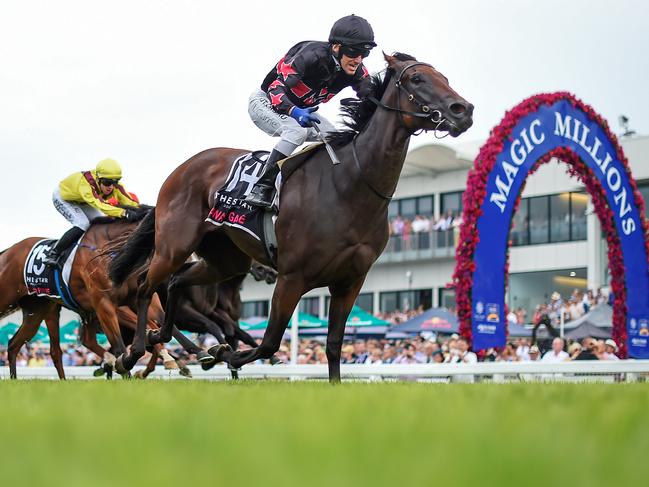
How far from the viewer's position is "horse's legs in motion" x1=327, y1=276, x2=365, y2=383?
20.1ft

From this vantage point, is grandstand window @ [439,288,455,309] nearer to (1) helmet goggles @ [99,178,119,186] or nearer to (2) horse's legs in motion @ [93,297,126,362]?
(1) helmet goggles @ [99,178,119,186]

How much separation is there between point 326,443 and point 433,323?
18.1 m

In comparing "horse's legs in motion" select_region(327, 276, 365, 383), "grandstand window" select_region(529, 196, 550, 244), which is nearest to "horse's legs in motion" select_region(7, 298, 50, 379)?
"horse's legs in motion" select_region(327, 276, 365, 383)

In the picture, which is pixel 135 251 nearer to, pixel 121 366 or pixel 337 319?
pixel 121 366

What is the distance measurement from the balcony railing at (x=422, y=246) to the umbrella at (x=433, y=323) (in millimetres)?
14640

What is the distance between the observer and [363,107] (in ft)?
20.6

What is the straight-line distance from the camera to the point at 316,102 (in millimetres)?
6719

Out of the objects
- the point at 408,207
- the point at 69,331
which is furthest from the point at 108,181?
the point at 408,207

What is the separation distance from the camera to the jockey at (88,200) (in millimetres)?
9445

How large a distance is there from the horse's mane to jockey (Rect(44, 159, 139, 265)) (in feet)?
12.2

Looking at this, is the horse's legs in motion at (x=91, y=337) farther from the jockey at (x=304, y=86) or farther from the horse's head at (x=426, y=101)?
the horse's head at (x=426, y=101)

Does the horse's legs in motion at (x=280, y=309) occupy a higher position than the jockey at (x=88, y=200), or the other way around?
the jockey at (x=88, y=200)

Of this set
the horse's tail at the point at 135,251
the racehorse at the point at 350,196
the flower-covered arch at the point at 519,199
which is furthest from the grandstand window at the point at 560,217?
the racehorse at the point at 350,196

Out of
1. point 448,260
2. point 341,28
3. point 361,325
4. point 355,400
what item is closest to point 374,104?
point 341,28
